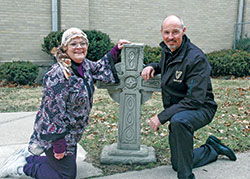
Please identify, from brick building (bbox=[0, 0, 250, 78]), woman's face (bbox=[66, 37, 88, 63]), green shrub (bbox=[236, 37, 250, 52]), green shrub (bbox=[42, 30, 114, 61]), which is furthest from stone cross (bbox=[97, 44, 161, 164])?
green shrub (bbox=[236, 37, 250, 52])

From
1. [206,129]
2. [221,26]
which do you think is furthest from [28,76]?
[221,26]

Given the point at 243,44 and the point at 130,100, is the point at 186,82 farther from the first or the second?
the point at 243,44

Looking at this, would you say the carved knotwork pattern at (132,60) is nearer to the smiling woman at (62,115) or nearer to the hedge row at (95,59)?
the smiling woman at (62,115)

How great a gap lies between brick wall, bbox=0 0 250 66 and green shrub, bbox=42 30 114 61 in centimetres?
69

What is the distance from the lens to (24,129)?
4.39 m

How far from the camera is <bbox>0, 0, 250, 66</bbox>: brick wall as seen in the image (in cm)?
904

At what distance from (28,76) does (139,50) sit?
6166 millimetres

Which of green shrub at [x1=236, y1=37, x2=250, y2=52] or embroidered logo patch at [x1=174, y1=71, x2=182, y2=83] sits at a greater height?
green shrub at [x1=236, y1=37, x2=250, y2=52]

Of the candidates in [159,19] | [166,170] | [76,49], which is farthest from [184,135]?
[159,19]

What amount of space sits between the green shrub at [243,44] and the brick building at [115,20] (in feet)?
1.39

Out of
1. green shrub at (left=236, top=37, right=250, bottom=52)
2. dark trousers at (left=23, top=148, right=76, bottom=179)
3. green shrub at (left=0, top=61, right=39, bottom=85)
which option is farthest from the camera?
green shrub at (left=236, top=37, right=250, bottom=52)

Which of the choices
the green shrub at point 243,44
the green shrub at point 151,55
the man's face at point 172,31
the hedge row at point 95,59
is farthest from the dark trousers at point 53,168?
the green shrub at point 243,44

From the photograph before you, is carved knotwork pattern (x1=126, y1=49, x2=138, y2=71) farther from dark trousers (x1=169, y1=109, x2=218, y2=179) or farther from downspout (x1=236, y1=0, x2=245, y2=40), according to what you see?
downspout (x1=236, y1=0, x2=245, y2=40)

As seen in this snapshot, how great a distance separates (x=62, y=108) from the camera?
8.10 ft
